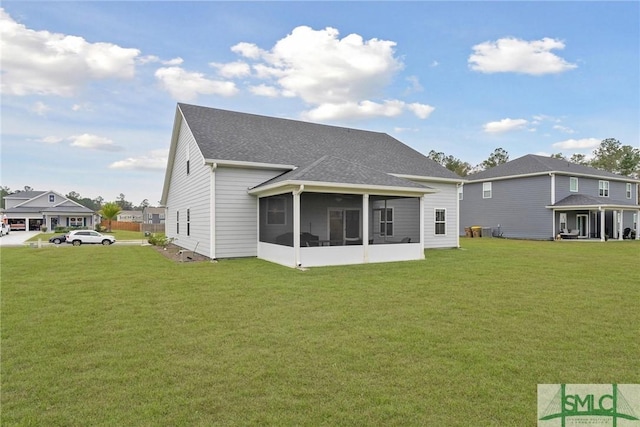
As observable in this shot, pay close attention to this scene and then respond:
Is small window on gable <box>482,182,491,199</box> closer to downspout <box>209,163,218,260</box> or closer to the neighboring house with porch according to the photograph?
downspout <box>209,163,218,260</box>

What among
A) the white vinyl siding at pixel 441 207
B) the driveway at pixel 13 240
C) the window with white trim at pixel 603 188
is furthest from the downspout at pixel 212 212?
the window with white trim at pixel 603 188

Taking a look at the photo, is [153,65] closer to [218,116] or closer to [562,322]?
[218,116]

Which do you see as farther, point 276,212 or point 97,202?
point 97,202

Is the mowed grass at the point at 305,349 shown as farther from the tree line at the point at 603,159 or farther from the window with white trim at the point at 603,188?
the tree line at the point at 603,159

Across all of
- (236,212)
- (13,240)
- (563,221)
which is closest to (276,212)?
(236,212)

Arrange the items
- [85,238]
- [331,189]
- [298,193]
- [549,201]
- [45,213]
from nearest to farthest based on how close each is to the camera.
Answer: [298,193] < [331,189] < [85,238] < [549,201] < [45,213]

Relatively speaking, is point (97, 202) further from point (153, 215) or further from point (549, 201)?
point (549, 201)

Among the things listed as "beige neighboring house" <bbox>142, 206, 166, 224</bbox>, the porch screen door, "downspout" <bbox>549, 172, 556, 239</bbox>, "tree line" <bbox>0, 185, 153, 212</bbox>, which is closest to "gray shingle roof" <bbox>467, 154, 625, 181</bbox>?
"downspout" <bbox>549, 172, 556, 239</bbox>

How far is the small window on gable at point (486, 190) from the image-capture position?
28.9m

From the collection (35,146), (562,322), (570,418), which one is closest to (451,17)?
(562,322)

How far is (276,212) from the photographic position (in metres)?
13.4

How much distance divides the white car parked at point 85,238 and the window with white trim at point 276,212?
16.0 m

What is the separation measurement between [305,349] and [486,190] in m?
28.5

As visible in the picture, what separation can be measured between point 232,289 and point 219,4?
34.0 feet
